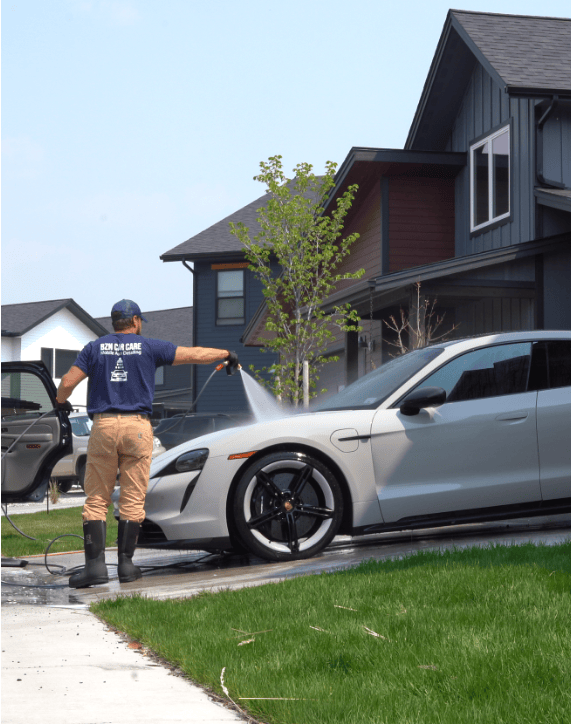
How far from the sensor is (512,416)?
6.89m

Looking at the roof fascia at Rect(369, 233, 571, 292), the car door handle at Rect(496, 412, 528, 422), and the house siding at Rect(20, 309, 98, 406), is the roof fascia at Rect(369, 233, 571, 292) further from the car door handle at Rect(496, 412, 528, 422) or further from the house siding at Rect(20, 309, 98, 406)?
the house siding at Rect(20, 309, 98, 406)

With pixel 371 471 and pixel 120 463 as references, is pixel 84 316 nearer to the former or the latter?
pixel 120 463

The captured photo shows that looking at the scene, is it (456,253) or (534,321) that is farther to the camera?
(456,253)

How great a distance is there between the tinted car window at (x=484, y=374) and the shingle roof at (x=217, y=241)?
2571 cm

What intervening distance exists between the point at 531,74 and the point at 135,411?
35.5ft

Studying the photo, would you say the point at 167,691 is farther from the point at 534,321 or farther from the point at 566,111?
the point at 566,111

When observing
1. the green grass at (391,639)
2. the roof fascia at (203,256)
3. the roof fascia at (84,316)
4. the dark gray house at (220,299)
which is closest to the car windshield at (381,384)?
the green grass at (391,639)

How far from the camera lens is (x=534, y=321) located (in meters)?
14.8

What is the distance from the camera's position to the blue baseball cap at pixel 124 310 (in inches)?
267

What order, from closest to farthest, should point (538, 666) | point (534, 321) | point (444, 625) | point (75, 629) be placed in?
point (538, 666) → point (444, 625) → point (75, 629) → point (534, 321)

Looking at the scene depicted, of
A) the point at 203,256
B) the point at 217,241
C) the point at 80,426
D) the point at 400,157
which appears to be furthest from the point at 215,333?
the point at 400,157

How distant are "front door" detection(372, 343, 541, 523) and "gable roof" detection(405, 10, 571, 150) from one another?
903cm

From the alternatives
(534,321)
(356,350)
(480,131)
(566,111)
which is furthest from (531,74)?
(356,350)

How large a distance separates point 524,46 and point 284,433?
12236 mm
